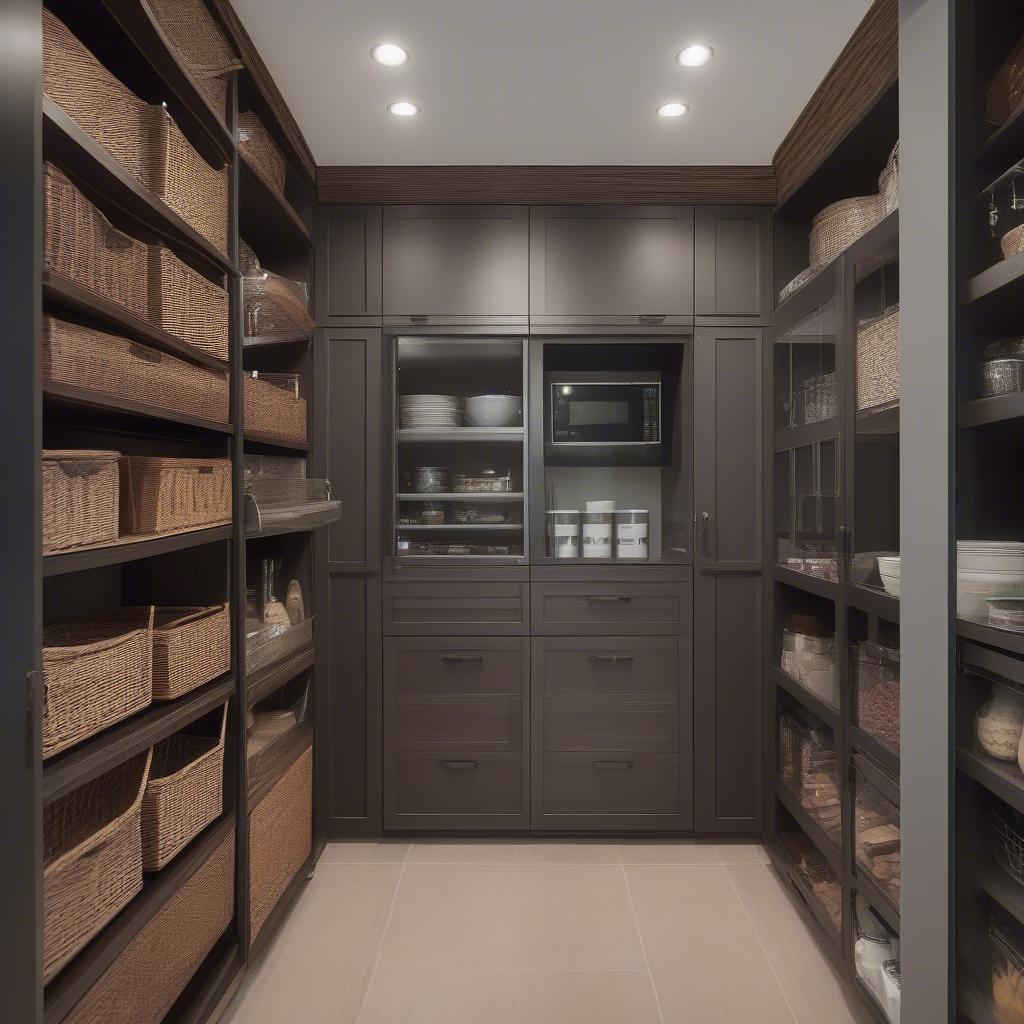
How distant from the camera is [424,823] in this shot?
10.00 ft

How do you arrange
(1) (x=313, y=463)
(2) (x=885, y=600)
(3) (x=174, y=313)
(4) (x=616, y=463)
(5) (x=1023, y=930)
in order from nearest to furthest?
1. (5) (x=1023, y=930)
2. (3) (x=174, y=313)
3. (2) (x=885, y=600)
4. (1) (x=313, y=463)
5. (4) (x=616, y=463)

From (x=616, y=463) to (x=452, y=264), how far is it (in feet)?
3.61

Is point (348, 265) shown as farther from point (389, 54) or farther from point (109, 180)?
point (109, 180)

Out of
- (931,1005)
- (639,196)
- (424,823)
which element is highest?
(639,196)

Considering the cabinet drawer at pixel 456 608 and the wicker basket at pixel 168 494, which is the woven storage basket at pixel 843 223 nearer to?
the cabinet drawer at pixel 456 608

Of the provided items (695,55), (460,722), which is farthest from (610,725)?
(695,55)

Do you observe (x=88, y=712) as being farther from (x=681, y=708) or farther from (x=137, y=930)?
(x=681, y=708)

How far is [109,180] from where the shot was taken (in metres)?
1.48

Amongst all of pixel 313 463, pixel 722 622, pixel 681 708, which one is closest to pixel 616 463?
pixel 722 622

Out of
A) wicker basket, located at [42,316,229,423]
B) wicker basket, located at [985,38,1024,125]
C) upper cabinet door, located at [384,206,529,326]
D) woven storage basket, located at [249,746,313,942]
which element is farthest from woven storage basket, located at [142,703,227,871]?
wicker basket, located at [985,38,1024,125]

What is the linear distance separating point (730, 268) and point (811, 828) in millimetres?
2090

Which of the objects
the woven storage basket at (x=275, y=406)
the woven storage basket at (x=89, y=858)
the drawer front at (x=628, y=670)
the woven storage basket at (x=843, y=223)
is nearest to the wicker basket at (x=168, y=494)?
the woven storage basket at (x=275, y=406)

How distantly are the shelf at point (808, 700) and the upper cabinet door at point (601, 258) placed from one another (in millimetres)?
1431

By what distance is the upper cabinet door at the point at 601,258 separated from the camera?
9.95 ft
